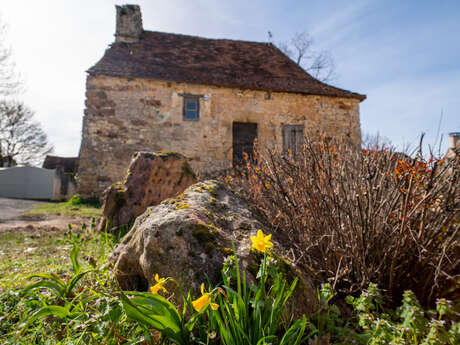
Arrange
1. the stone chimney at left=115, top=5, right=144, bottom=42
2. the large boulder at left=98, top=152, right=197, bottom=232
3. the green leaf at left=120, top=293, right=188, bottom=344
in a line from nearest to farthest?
the green leaf at left=120, top=293, right=188, bottom=344
the large boulder at left=98, top=152, right=197, bottom=232
the stone chimney at left=115, top=5, right=144, bottom=42

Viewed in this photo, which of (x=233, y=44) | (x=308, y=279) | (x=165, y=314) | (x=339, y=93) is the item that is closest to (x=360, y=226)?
(x=308, y=279)

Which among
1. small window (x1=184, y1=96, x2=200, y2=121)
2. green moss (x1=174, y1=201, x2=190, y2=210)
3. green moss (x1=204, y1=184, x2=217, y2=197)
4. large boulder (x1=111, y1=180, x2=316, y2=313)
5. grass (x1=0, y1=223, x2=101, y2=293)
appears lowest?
grass (x1=0, y1=223, x2=101, y2=293)

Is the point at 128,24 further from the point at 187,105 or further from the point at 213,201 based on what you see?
the point at 213,201

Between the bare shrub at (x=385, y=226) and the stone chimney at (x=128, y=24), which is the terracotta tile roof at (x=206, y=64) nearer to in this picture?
the stone chimney at (x=128, y=24)

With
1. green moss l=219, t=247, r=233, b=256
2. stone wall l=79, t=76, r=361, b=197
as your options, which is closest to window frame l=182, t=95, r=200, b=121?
stone wall l=79, t=76, r=361, b=197

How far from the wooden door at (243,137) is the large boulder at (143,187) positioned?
5.94 meters

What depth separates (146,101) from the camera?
377 inches

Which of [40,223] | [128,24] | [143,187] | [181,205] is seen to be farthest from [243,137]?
[181,205]

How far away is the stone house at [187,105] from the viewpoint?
921cm

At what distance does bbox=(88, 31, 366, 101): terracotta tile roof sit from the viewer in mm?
9789

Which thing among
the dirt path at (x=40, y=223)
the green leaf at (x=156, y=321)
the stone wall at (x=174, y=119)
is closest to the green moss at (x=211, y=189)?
the green leaf at (x=156, y=321)

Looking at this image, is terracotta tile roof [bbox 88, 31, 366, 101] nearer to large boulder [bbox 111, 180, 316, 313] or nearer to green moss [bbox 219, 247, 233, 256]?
large boulder [bbox 111, 180, 316, 313]

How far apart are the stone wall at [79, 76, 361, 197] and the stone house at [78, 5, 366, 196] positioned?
0.11 feet

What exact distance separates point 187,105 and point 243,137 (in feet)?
7.84
